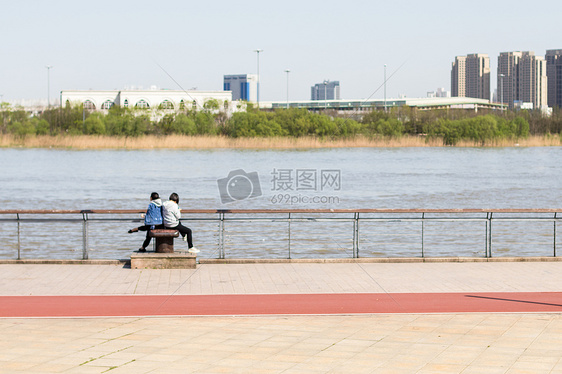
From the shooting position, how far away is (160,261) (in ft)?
42.3

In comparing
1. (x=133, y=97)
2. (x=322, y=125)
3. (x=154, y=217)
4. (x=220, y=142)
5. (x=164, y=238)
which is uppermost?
(x=133, y=97)

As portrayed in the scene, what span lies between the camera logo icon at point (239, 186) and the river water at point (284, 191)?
5.3 inches

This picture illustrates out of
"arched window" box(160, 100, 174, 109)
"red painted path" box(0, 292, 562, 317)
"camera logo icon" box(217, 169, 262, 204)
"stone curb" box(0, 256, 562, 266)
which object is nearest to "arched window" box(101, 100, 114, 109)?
"arched window" box(160, 100, 174, 109)

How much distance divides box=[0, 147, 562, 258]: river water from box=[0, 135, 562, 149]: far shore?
2.97 metres

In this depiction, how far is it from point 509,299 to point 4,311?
6.68m

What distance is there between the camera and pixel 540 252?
68.1 feet

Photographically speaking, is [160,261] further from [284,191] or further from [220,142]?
[220,142]

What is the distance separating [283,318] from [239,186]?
38.9 meters

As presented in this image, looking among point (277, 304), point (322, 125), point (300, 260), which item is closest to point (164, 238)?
point (300, 260)

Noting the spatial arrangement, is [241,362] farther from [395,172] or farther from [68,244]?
[395,172]

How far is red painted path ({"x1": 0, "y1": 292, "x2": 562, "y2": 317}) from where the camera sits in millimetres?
9797

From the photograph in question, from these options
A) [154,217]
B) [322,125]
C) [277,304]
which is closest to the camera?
[277,304]

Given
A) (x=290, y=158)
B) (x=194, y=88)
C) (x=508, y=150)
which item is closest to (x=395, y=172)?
(x=290, y=158)

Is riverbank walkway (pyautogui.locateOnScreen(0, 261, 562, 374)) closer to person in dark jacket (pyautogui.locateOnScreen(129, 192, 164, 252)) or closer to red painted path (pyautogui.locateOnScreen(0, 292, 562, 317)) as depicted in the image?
red painted path (pyautogui.locateOnScreen(0, 292, 562, 317))
